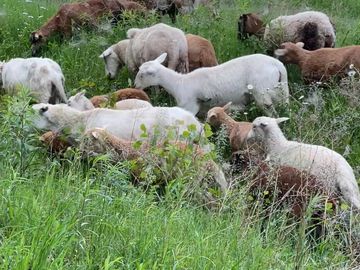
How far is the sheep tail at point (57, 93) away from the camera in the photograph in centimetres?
1095

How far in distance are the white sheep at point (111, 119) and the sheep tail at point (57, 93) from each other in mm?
1837

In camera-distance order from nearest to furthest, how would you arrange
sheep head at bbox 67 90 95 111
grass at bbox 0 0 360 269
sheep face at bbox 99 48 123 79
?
grass at bbox 0 0 360 269 < sheep head at bbox 67 90 95 111 < sheep face at bbox 99 48 123 79

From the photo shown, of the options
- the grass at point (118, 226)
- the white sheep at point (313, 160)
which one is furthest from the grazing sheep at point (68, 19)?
the white sheep at point (313, 160)

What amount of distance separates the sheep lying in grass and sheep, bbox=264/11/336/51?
6.06 meters

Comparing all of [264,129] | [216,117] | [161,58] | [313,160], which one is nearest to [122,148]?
[313,160]

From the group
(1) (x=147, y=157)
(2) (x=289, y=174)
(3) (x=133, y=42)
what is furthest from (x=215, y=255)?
(3) (x=133, y=42)

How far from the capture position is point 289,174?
741 centimetres

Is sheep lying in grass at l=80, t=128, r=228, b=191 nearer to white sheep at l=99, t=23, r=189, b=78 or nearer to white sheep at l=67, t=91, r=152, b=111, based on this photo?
white sheep at l=67, t=91, r=152, b=111

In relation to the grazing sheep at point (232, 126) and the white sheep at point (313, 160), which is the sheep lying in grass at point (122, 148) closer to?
the white sheep at point (313, 160)

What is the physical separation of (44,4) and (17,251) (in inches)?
577

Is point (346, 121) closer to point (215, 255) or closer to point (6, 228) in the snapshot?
point (215, 255)

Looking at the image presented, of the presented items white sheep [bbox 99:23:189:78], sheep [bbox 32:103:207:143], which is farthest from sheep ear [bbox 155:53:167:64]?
sheep [bbox 32:103:207:143]

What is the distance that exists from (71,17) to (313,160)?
8.48m

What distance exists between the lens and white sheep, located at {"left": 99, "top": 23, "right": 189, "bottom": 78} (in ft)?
39.8
